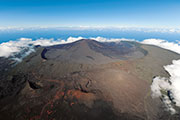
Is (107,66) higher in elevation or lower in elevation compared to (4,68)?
higher

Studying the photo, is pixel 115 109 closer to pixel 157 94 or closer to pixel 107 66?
pixel 157 94

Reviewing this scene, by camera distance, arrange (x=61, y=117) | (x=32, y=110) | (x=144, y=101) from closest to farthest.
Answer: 1. (x=61, y=117)
2. (x=32, y=110)
3. (x=144, y=101)

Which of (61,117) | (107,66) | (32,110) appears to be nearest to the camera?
(61,117)

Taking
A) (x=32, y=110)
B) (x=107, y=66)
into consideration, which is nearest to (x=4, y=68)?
(x=32, y=110)

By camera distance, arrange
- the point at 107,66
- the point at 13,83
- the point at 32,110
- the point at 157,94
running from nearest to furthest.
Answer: the point at 32,110, the point at 157,94, the point at 13,83, the point at 107,66

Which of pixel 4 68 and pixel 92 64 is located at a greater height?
pixel 92 64

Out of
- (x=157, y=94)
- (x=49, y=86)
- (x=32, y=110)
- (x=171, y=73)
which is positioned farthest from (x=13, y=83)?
(x=171, y=73)

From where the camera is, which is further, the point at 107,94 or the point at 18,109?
the point at 107,94

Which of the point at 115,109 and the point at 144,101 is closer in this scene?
the point at 115,109

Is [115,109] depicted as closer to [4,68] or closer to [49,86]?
[49,86]
